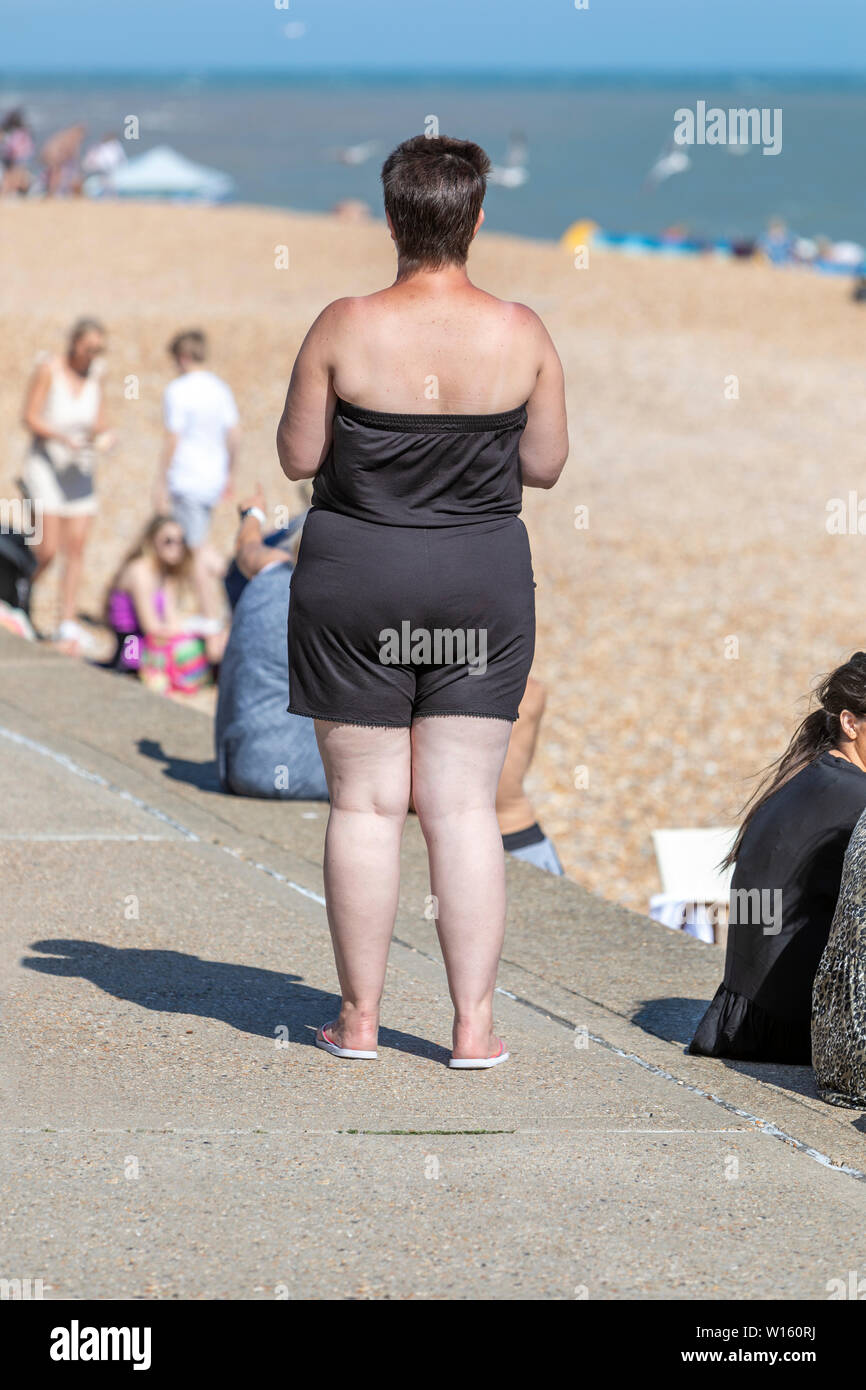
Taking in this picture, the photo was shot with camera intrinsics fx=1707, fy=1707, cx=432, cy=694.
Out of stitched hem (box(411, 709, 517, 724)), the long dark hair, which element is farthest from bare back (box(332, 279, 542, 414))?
the long dark hair

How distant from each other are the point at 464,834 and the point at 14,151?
34.7 m

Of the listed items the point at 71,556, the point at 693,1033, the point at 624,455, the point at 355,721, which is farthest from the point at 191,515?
the point at 624,455

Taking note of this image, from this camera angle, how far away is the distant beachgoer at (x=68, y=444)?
30.6 ft

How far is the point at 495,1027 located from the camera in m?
3.80

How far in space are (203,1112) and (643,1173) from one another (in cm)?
82

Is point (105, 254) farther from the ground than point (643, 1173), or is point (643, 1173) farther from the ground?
point (105, 254)

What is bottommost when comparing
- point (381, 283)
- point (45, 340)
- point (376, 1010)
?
point (376, 1010)

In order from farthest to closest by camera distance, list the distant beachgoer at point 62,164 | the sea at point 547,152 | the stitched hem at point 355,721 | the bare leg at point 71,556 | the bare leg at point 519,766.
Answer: the sea at point 547,152 → the distant beachgoer at point 62,164 → the bare leg at point 71,556 → the bare leg at point 519,766 → the stitched hem at point 355,721

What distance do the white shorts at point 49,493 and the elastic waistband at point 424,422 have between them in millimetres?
6633

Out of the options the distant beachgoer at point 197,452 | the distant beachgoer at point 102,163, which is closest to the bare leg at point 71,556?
the distant beachgoer at point 197,452

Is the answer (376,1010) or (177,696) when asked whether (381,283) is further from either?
(376,1010)

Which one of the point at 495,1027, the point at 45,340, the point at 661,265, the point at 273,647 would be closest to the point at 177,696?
the point at 273,647

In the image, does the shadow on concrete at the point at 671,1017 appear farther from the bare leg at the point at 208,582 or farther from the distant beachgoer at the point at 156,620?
the bare leg at the point at 208,582

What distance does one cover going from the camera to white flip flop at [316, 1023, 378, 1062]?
3.48 metres
